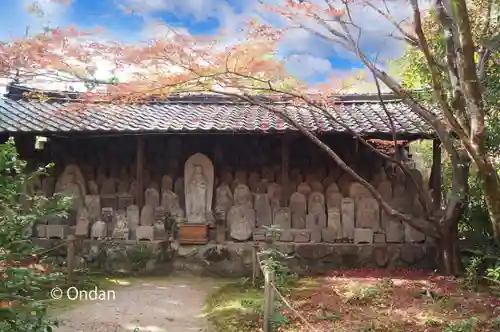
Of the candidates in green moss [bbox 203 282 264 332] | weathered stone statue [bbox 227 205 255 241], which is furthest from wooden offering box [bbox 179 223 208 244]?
green moss [bbox 203 282 264 332]

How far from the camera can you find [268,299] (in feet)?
19.0

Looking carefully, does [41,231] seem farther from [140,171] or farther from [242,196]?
[242,196]

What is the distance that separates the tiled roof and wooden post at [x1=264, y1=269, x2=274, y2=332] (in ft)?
13.8

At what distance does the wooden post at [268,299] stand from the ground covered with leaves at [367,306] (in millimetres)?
170

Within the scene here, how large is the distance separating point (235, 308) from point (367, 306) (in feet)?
6.17

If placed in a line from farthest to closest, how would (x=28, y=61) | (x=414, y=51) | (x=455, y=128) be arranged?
(x=414, y=51), (x=28, y=61), (x=455, y=128)

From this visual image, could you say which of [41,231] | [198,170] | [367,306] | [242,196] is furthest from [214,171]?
[367,306]

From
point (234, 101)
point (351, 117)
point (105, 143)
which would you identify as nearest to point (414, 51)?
point (351, 117)

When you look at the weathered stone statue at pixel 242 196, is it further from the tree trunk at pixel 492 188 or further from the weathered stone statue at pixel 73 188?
the tree trunk at pixel 492 188

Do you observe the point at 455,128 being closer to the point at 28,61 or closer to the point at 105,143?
the point at 28,61

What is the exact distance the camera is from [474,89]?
16.7 ft

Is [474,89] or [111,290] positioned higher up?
[474,89]

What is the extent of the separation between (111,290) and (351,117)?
600 cm

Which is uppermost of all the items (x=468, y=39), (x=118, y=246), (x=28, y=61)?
(x=28, y=61)
